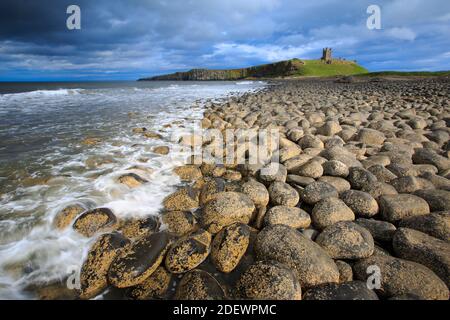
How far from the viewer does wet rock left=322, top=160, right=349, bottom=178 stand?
12.5 ft

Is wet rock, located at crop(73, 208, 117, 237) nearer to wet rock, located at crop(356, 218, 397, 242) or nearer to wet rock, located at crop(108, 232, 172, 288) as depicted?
wet rock, located at crop(108, 232, 172, 288)

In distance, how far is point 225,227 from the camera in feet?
9.14

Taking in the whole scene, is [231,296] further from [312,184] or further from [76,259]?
[312,184]

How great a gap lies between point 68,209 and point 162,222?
4.21ft

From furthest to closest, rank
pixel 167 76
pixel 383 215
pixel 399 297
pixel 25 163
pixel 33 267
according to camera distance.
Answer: pixel 167 76 → pixel 25 163 → pixel 383 215 → pixel 33 267 → pixel 399 297

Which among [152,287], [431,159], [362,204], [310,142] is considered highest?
[310,142]

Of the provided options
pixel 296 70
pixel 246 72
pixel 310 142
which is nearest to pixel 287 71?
pixel 296 70

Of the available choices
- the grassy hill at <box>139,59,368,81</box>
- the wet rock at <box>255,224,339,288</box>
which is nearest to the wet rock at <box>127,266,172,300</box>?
the wet rock at <box>255,224,339,288</box>

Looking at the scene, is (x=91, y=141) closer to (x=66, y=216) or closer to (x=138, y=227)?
(x=66, y=216)

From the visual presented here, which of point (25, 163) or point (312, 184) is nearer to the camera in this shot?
point (312, 184)

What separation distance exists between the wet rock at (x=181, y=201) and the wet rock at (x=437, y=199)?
3.08 meters

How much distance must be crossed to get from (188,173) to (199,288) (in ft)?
8.34

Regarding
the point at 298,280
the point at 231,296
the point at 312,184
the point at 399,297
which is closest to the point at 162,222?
the point at 231,296

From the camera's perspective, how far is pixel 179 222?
9.72ft
